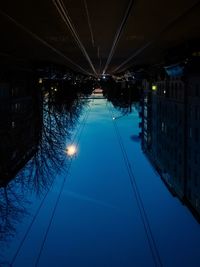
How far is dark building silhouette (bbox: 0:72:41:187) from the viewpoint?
1628cm

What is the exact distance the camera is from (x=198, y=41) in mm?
14570

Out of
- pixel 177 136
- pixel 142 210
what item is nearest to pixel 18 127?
pixel 142 210

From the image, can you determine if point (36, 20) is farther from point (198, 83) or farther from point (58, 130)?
point (198, 83)

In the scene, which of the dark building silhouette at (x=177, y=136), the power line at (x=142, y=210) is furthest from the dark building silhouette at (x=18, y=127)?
the dark building silhouette at (x=177, y=136)

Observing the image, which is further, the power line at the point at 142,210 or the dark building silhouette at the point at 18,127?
the power line at the point at 142,210

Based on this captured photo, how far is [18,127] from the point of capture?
20484 mm

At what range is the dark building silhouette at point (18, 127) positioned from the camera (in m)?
16.3

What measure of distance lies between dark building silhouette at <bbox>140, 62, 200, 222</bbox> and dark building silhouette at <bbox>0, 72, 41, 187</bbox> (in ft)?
32.9

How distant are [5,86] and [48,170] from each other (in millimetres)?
6950

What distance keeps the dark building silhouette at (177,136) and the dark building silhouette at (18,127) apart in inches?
394

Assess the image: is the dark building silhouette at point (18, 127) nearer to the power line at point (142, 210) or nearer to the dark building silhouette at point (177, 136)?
the power line at point (142, 210)

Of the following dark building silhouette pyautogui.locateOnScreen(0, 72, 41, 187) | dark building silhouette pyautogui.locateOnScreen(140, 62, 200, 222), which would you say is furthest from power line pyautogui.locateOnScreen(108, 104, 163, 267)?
dark building silhouette pyautogui.locateOnScreen(0, 72, 41, 187)

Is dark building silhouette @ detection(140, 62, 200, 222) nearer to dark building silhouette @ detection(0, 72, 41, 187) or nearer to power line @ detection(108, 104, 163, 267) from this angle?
power line @ detection(108, 104, 163, 267)

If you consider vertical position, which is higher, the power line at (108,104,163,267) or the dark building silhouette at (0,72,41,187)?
the dark building silhouette at (0,72,41,187)
